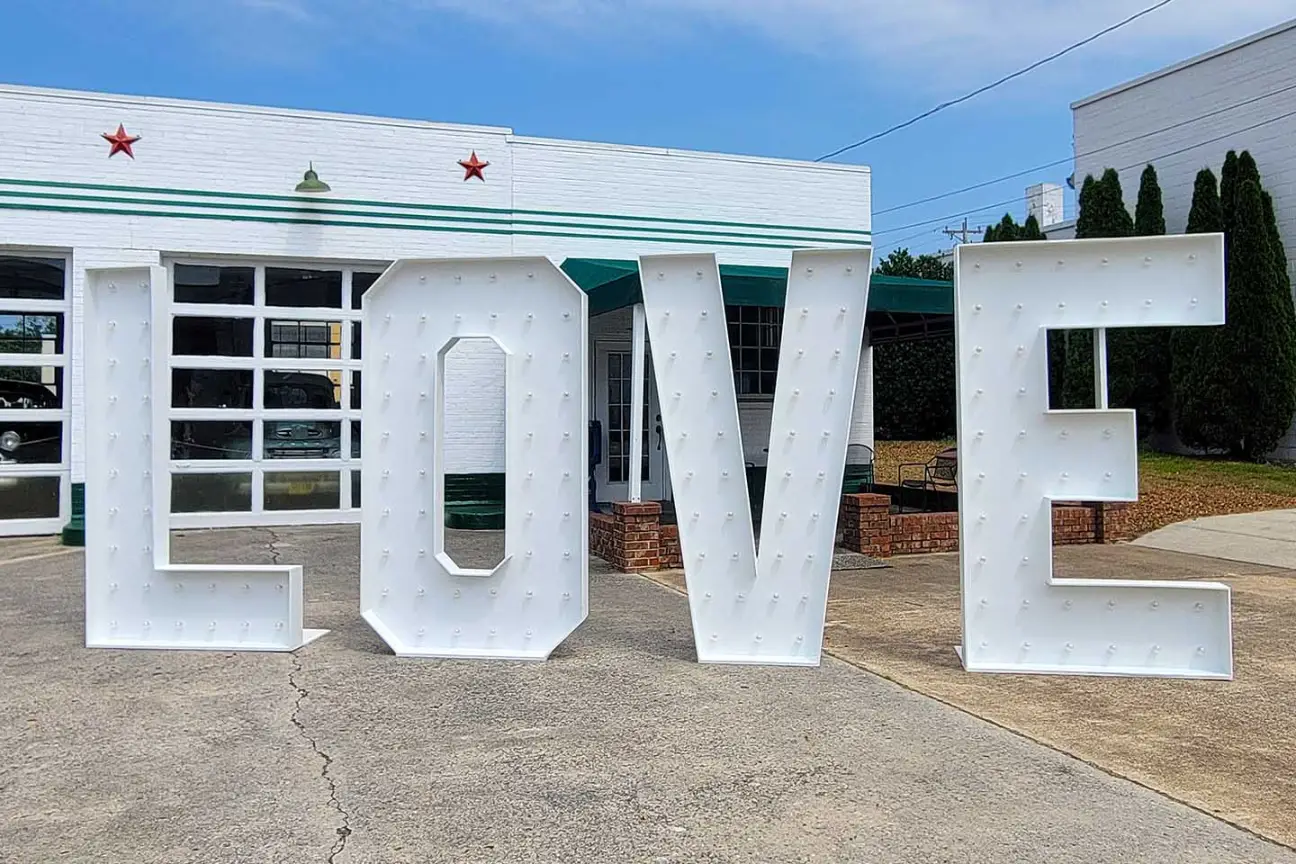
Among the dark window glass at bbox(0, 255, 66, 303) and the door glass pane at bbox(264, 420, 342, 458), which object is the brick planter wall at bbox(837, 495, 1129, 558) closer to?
the door glass pane at bbox(264, 420, 342, 458)

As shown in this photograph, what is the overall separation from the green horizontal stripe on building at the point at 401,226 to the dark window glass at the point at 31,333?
1126 mm

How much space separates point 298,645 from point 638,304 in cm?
477

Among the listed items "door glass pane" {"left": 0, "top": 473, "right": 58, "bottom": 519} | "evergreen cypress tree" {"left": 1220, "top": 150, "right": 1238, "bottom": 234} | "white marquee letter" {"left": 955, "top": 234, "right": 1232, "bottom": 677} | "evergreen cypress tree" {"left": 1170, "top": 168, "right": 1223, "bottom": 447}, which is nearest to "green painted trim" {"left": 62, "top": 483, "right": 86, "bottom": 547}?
"door glass pane" {"left": 0, "top": 473, "right": 58, "bottom": 519}

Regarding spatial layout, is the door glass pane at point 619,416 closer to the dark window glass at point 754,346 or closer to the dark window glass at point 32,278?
the dark window glass at point 754,346

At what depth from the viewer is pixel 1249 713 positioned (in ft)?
17.4

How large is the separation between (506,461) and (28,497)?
788 centimetres

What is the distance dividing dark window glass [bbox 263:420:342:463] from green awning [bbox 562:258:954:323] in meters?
3.29

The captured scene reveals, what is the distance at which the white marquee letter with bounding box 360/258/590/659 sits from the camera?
6422 mm

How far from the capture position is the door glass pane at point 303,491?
12352mm

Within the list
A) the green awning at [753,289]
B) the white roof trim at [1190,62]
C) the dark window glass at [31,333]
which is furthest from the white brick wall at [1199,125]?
the dark window glass at [31,333]

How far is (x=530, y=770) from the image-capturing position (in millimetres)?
4434

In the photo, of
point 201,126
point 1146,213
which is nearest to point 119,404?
point 201,126

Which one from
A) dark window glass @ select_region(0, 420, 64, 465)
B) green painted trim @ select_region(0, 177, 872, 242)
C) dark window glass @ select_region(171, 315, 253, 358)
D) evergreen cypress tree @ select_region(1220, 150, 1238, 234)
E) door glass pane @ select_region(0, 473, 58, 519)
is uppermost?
evergreen cypress tree @ select_region(1220, 150, 1238, 234)

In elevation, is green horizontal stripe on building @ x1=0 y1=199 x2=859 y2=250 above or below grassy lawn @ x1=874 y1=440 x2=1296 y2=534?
above
